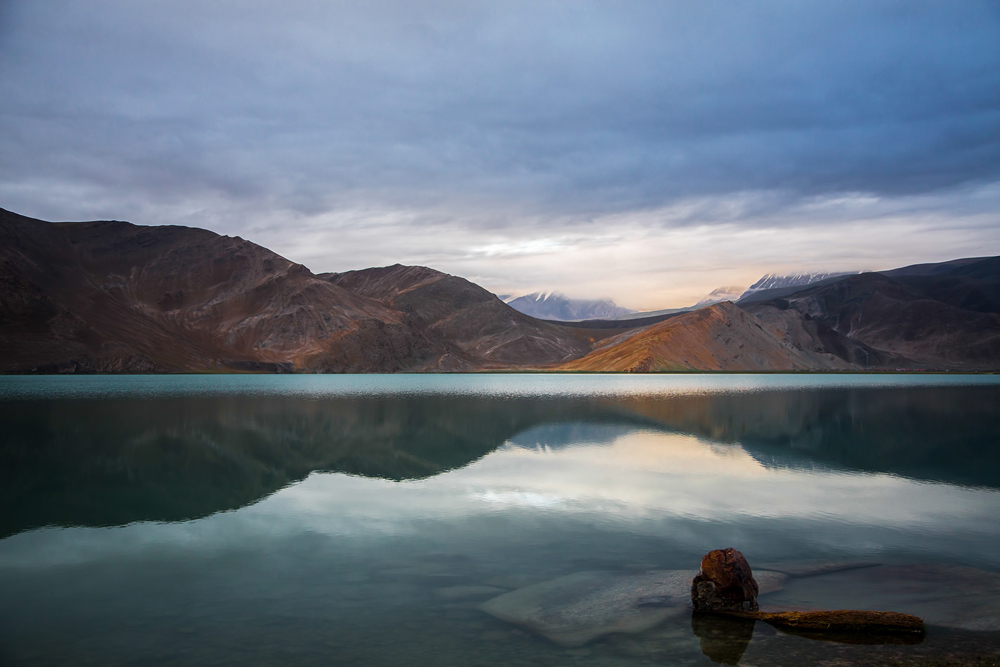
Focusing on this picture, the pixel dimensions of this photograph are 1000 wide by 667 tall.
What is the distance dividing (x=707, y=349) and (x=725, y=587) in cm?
14822

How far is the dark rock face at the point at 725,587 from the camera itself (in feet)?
35.0

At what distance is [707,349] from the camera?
15250 centimetres

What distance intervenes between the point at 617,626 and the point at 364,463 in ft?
58.5

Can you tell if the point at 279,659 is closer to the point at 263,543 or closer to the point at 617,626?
the point at 617,626

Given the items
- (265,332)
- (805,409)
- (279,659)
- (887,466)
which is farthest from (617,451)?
(265,332)

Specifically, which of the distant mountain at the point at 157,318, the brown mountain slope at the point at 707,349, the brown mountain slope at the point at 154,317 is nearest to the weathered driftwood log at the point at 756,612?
the brown mountain slope at the point at 707,349

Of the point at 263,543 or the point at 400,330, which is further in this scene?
the point at 400,330

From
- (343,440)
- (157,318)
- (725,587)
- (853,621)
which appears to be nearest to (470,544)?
(725,587)

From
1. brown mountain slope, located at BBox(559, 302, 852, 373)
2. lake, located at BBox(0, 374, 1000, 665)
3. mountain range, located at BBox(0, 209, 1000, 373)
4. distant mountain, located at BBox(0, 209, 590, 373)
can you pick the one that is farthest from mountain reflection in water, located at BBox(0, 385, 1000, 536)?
brown mountain slope, located at BBox(559, 302, 852, 373)

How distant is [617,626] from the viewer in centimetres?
1017

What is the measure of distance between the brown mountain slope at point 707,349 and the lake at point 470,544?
114112 mm

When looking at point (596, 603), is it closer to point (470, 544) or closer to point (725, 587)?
point (725, 587)

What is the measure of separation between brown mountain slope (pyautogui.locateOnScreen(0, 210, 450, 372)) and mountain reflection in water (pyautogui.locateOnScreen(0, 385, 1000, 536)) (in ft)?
290

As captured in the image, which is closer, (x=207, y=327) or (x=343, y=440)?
(x=343, y=440)
